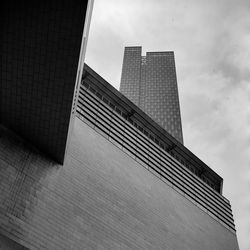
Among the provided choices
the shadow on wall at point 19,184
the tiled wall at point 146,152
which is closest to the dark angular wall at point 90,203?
the shadow on wall at point 19,184

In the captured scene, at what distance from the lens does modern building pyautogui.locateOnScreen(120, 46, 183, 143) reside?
99438mm

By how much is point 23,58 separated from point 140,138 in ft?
49.9

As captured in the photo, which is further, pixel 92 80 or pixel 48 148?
pixel 92 80

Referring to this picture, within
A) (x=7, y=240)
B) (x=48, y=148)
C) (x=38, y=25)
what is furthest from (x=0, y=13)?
(x=7, y=240)

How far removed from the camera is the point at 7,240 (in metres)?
11.5

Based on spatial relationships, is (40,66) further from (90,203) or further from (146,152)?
(146,152)

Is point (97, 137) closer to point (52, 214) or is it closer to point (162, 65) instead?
point (52, 214)

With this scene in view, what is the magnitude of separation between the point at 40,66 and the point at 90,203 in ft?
27.3

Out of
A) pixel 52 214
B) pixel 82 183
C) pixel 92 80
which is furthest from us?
pixel 92 80

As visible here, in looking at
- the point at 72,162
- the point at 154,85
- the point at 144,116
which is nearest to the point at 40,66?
the point at 72,162

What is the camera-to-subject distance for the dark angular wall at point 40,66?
10.7 metres

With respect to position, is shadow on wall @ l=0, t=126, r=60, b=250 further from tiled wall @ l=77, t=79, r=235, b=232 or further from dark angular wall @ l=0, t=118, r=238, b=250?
tiled wall @ l=77, t=79, r=235, b=232

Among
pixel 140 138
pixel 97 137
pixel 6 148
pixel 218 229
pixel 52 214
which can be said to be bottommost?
pixel 52 214

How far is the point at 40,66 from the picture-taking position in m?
12.3
